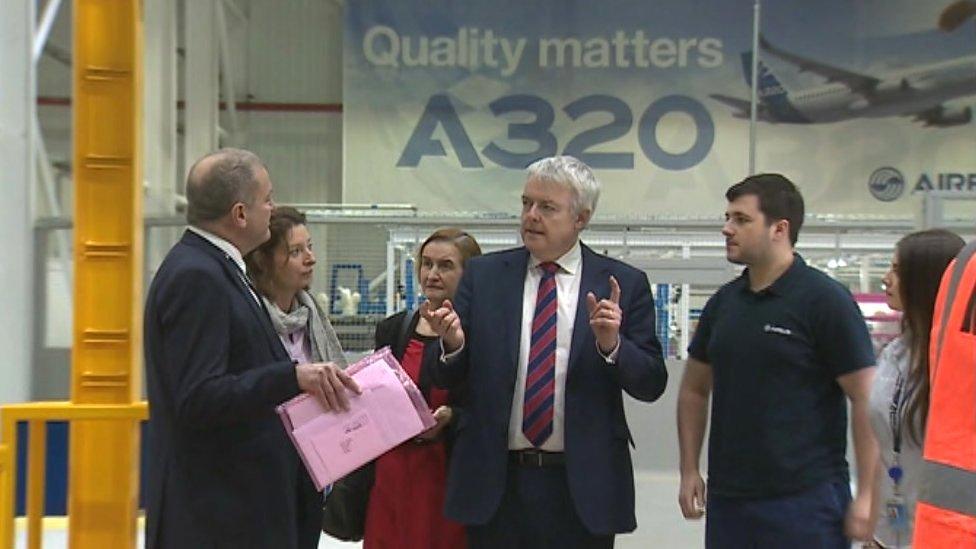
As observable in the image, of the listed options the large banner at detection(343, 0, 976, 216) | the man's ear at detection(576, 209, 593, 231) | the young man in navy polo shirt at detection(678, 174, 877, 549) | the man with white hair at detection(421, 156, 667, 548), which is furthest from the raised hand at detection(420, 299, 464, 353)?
the large banner at detection(343, 0, 976, 216)

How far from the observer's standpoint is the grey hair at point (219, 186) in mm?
2232

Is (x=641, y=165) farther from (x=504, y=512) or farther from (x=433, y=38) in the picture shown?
(x=504, y=512)

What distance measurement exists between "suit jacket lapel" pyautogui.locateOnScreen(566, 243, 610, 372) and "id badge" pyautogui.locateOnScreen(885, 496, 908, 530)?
32.8 inches

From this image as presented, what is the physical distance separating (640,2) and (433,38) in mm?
2571

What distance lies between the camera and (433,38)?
1255 cm

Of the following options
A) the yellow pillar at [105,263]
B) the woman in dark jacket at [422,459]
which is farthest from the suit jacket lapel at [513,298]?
the yellow pillar at [105,263]

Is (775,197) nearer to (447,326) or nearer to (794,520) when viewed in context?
(794,520)

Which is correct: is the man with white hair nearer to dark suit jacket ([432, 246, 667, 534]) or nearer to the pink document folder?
dark suit jacket ([432, 246, 667, 534])

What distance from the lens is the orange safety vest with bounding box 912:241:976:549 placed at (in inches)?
52.8

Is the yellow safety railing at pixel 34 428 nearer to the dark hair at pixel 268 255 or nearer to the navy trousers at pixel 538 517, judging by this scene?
the dark hair at pixel 268 255

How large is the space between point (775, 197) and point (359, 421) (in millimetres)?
1182

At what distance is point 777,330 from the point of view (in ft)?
8.25

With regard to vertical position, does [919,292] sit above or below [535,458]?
above

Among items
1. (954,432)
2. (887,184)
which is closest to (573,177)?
(954,432)
